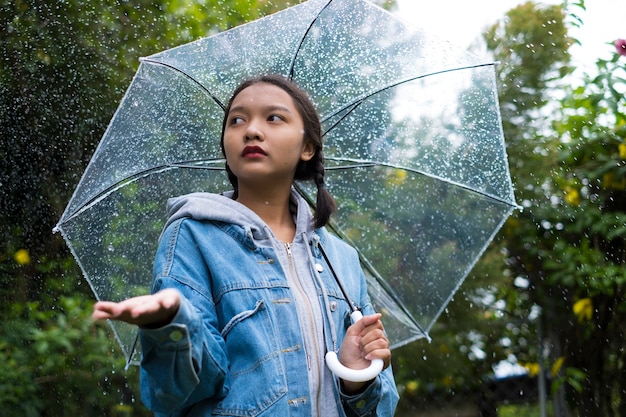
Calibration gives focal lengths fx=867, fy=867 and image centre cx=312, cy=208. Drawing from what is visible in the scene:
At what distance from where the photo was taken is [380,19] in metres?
2.05

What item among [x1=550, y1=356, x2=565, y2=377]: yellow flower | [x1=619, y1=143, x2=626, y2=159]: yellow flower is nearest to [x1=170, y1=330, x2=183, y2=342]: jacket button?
[x1=619, y1=143, x2=626, y2=159]: yellow flower

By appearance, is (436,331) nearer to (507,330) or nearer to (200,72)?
(507,330)

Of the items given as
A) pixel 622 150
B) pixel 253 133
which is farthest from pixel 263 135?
pixel 622 150

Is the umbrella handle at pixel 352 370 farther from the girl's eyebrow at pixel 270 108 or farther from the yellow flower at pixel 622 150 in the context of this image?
the yellow flower at pixel 622 150

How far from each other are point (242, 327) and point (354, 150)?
2.81ft

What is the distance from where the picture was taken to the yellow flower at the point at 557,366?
420cm

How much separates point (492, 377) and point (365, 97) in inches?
126

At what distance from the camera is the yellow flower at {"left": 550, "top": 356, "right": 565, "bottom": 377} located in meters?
4.20

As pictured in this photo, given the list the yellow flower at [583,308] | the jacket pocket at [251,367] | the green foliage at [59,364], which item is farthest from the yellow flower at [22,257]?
the yellow flower at [583,308]

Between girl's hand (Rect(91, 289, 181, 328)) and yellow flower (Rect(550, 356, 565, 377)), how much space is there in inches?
131

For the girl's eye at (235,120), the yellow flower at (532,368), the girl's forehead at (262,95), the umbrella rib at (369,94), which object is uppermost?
the girl's forehead at (262,95)

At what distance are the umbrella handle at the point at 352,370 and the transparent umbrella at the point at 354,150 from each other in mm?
711

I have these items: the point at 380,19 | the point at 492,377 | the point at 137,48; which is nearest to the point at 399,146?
the point at 380,19

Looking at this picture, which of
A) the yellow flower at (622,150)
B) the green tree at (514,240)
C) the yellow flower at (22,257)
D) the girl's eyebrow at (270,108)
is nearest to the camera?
the girl's eyebrow at (270,108)
